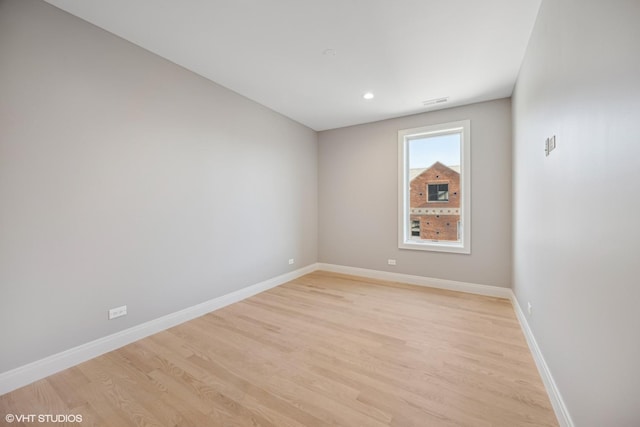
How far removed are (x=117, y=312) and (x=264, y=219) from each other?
2055 millimetres

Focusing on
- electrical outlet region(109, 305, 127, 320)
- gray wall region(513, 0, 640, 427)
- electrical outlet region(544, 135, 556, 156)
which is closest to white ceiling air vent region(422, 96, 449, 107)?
gray wall region(513, 0, 640, 427)

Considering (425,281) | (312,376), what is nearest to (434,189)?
(425,281)

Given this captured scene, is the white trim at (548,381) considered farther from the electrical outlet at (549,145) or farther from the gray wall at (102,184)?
the gray wall at (102,184)

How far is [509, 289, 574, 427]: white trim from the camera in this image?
4.62 feet

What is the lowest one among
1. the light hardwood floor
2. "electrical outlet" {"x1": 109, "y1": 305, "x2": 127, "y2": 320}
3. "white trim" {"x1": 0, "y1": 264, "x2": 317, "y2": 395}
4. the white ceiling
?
the light hardwood floor

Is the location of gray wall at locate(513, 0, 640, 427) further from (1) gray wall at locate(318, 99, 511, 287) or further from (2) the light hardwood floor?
(1) gray wall at locate(318, 99, 511, 287)

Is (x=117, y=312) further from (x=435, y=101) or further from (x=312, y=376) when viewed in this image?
(x=435, y=101)

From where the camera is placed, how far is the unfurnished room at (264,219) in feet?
4.05

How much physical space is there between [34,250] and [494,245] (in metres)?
4.94

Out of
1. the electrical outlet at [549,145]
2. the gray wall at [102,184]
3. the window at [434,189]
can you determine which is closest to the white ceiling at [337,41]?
the gray wall at [102,184]

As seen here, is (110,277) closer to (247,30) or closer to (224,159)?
(224,159)

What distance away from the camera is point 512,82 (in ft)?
10.1

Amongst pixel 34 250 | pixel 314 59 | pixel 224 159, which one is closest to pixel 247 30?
pixel 314 59

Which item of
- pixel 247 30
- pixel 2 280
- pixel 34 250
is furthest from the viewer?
pixel 247 30
